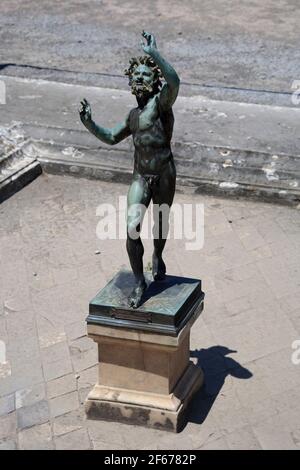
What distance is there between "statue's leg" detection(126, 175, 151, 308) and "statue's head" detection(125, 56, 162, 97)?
59 cm

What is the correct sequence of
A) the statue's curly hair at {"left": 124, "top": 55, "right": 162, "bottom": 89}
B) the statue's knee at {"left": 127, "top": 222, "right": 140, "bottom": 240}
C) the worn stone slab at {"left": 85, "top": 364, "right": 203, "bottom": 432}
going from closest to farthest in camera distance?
the statue's curly hair at {"left": 124, "top": 55, "right": 162, "bottom": 89} → the statue's knee at {"left": 127, "top": 222, "right": 140, "bottom": 240} → the worn stone slab at {"left": 85, "top": 364, "right": 203, "bottom": 432}

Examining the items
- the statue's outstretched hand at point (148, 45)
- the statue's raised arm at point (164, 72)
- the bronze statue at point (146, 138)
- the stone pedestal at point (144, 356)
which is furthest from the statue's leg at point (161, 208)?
the statue's outstretched hand at point (148, 45)

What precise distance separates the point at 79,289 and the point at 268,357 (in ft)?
6.38

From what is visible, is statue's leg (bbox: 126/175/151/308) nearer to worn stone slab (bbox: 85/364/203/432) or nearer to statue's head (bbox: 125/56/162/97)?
statue's head (bbox: 125/56/162/97)

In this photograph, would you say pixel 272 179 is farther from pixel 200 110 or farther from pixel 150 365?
pixel 150 365

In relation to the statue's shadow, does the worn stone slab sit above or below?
above

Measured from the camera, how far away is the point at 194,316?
578 centimetres

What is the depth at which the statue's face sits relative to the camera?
17.5 ft

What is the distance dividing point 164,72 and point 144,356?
1.96m

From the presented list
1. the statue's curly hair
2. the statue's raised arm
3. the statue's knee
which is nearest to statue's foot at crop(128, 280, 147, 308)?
the statue's knee

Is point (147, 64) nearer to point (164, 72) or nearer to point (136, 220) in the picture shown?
point (164, 72)

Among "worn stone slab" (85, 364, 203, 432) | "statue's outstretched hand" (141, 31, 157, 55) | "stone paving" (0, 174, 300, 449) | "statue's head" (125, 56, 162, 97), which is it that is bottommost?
"stone paving" (0, 174, 300, 449)

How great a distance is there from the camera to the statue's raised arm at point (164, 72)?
5.07 m

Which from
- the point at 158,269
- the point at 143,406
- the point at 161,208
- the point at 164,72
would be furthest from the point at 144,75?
the point at 143,406
